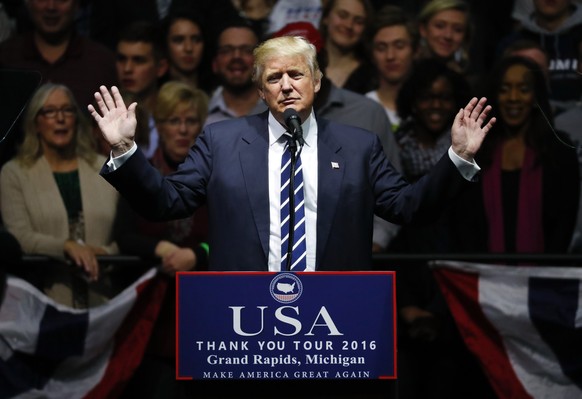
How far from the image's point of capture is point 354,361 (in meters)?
3.62

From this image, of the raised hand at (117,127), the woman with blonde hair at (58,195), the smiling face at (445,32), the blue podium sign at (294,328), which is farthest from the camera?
the smiling face at (445,32)

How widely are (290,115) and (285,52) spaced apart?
0.37m

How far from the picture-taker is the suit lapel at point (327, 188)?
13.3 ft

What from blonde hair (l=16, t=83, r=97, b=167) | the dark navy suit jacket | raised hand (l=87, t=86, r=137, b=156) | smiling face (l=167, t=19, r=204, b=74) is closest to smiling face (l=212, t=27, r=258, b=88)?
smiling face (l=167, t=19, r=204, b=74)

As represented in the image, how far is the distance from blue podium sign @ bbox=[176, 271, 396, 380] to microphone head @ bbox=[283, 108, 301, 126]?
0.51 meters

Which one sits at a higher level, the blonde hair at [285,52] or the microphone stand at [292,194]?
the blonde hair at [285,52]

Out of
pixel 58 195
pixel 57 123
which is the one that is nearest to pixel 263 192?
pixel 58 195

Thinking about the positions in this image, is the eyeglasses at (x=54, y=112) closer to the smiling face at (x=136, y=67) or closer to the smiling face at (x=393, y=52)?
the smiling face at (x=136, y=67)

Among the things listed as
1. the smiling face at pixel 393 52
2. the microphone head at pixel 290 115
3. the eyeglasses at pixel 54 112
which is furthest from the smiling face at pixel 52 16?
the microphone head at pixel 290 115

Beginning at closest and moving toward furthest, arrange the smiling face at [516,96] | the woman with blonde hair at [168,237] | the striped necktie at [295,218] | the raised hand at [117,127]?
1. the raised hand at [117,127]
2. the striped necktie at [295,218]
3. the woman with blonde hair at [168,237]
4. the smiling face at [516,96]

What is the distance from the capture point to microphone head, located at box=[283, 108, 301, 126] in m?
3.80

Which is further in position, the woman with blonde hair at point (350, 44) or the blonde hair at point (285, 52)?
the woman with blonde hair at point (350, 44)

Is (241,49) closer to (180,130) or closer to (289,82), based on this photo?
(180,130)

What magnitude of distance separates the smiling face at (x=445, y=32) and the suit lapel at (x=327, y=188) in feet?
8.77
